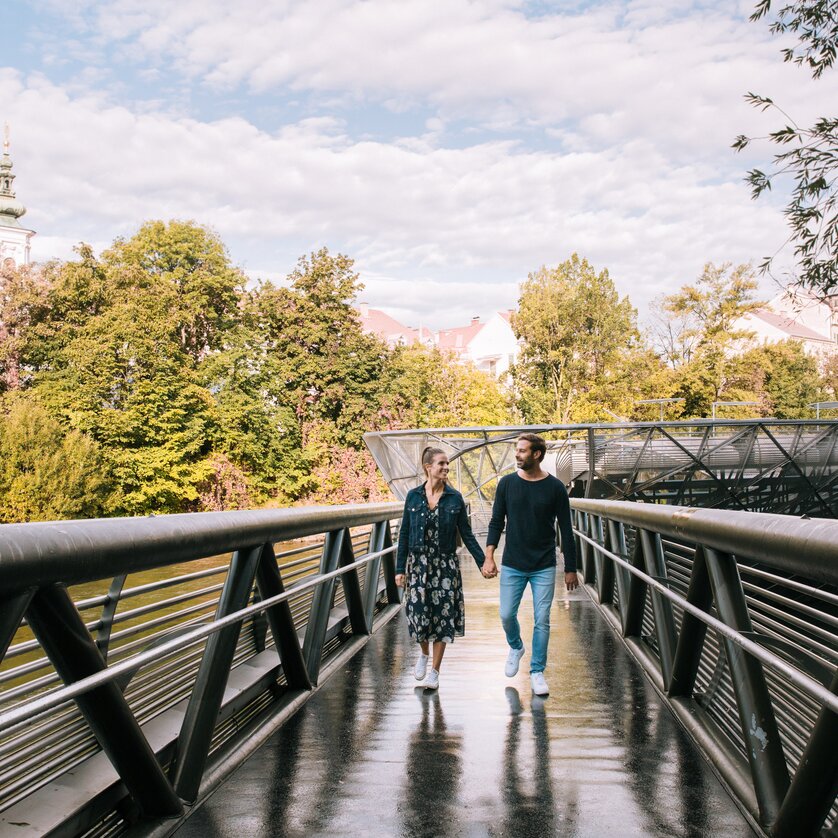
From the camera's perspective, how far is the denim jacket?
693cm

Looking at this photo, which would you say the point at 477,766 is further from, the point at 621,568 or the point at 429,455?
the point at 621,568

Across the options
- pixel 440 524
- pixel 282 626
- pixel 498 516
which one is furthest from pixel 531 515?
pixel 282 626

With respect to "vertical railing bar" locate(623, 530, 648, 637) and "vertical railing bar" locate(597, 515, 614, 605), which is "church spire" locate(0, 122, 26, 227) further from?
"vertical railing bar" locate(623, 530, 648, 637)

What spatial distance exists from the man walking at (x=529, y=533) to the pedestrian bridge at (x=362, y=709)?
393mm

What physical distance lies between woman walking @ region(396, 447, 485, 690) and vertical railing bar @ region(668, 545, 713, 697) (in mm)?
1694

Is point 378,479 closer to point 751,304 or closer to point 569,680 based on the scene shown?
point 751,304

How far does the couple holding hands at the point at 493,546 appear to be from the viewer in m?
6.78

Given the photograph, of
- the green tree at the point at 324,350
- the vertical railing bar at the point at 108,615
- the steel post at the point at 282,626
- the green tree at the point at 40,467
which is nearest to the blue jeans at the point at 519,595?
the steel post at the point at 282,626

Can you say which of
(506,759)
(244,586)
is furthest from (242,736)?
(506,759)

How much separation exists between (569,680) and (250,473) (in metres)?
49.3

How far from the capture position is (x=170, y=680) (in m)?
4.09

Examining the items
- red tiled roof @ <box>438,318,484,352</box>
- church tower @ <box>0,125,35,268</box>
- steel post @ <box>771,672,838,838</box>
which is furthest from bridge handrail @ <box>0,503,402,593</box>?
red tiled roof @ <box>438,318,484,352</box>

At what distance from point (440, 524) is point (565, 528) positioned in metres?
0.80

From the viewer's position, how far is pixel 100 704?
9.86 ft
